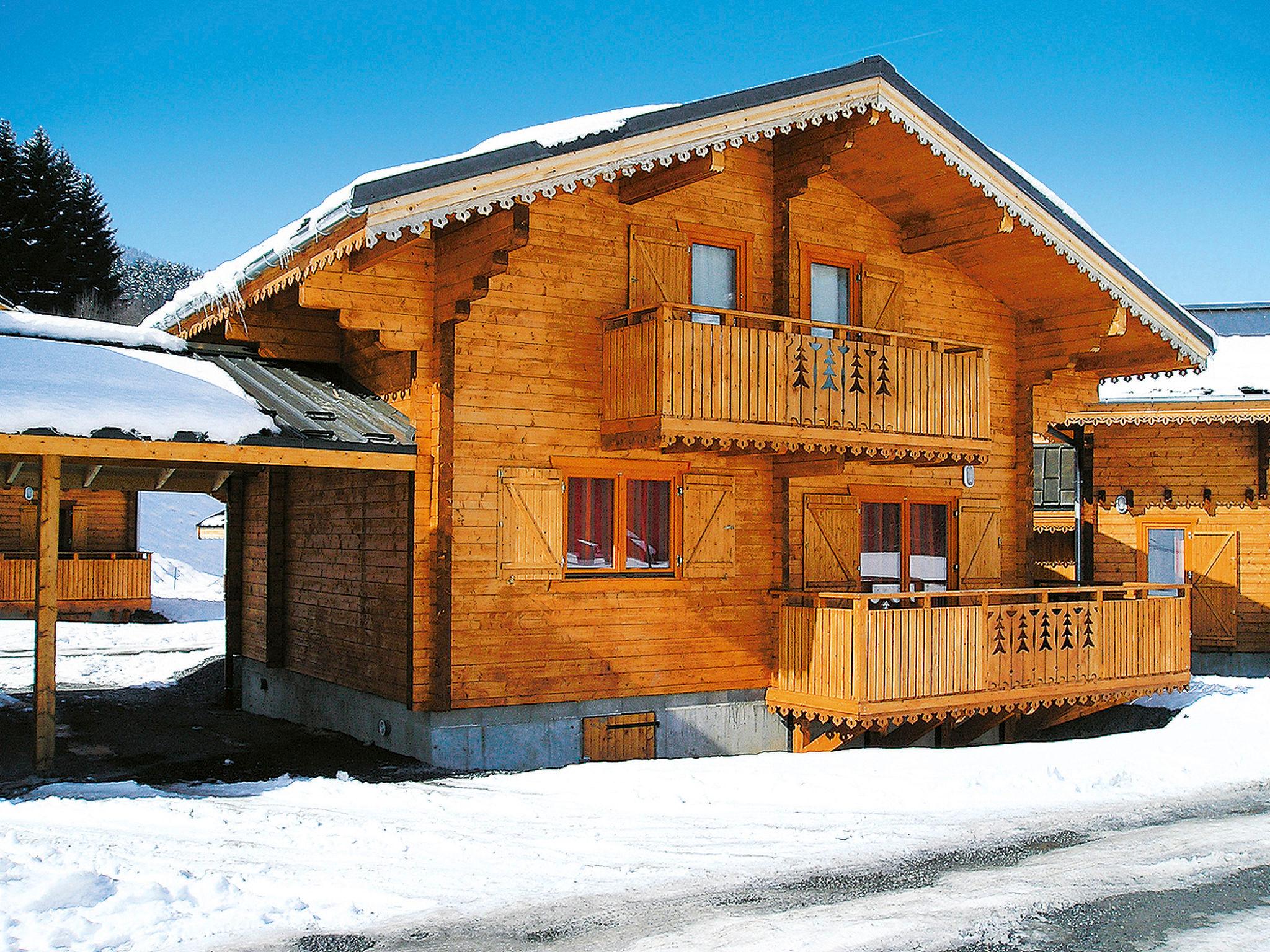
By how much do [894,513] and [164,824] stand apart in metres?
10.7

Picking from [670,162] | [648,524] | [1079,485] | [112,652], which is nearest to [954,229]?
[670,162]

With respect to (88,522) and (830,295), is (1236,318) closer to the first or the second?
(830,295)

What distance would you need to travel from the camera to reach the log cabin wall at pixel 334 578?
Result: 13.6 meters

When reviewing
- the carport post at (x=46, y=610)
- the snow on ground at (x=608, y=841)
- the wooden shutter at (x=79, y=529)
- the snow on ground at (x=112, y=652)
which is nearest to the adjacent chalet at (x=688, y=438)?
the carport post at (x=46, y=610)

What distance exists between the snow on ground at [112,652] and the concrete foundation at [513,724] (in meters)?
4.53

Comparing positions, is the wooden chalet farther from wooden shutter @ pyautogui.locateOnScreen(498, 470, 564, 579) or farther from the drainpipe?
the drainpipe

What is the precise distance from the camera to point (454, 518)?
42.7 feet

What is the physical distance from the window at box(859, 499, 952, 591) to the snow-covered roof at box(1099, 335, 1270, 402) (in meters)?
5.86

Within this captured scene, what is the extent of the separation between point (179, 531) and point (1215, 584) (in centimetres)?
5841

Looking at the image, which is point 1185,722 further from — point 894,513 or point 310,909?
point 310,909

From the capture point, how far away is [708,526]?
14.8 m

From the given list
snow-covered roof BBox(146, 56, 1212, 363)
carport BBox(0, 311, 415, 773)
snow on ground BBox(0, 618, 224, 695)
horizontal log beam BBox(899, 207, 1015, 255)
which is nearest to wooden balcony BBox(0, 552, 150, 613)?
snow on ground BBox(0, 618, 224, 695)

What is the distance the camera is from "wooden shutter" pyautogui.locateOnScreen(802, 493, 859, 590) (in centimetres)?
1569

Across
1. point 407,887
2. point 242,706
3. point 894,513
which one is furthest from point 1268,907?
point 242,706
